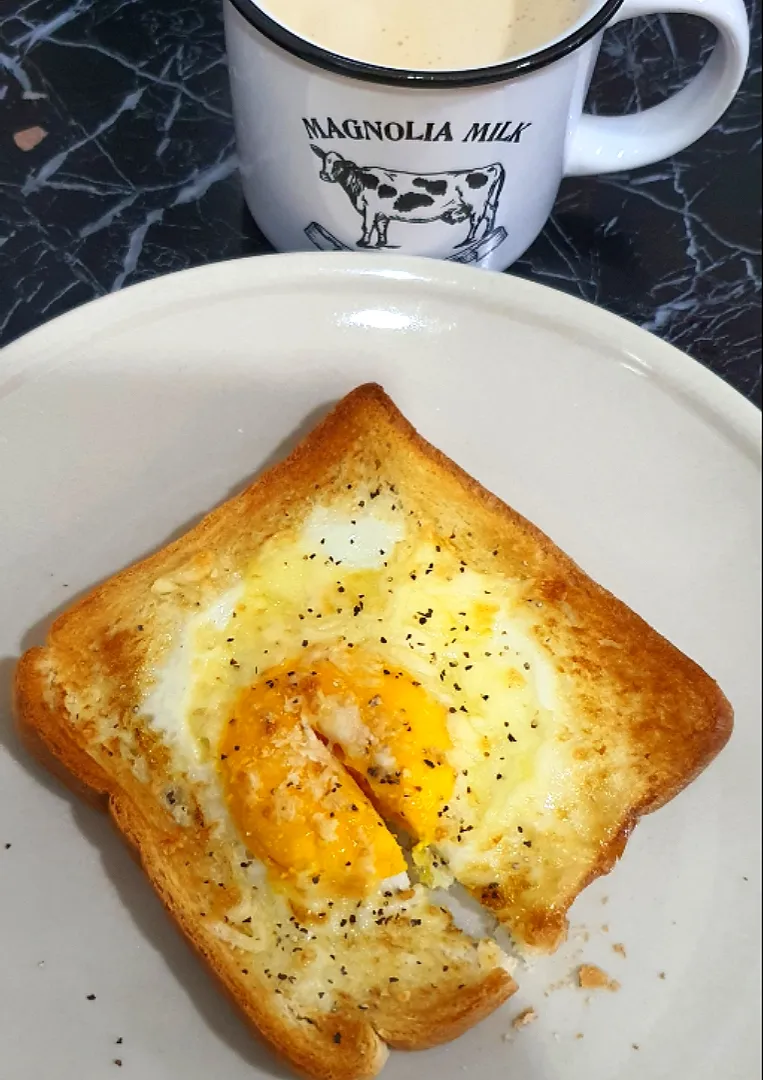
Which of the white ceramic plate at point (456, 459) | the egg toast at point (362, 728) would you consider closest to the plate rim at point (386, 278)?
the white ceramic plate at point (456, 459)

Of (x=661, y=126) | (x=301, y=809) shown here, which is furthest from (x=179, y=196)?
(x=301, y=809)

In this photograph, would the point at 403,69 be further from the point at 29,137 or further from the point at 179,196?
the point at 29,137

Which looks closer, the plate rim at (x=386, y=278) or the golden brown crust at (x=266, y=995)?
the golden brown crust at (x=266, y=995)

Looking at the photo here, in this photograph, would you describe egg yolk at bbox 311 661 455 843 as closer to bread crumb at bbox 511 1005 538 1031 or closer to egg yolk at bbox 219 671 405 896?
egg yolk at bbox 219 671 405 896

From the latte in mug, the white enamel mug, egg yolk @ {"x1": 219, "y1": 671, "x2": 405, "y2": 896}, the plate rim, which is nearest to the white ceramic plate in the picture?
the plate rim

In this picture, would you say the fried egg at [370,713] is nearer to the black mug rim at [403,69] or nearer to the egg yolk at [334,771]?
the egg yolk at [334,771]

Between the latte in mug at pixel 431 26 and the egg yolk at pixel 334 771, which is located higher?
the latte in mug at pixel 431 26

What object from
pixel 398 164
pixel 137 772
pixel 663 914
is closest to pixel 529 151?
pixel 398 164
